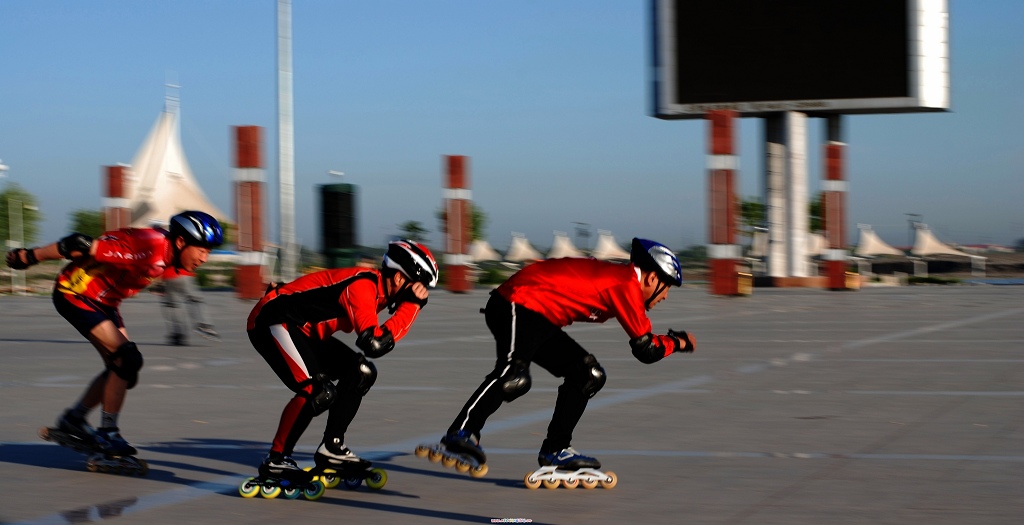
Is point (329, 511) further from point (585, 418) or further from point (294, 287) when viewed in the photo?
point (585, 418)

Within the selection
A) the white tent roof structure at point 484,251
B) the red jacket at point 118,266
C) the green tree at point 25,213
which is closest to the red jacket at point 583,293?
the red jacket at point 118,266

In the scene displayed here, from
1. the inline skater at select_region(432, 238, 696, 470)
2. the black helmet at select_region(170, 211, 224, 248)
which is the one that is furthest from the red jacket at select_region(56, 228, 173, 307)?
the inline skater at select_region(432, 238, 696, 470)

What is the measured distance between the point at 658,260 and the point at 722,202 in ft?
108

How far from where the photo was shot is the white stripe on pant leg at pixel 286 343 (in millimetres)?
6625

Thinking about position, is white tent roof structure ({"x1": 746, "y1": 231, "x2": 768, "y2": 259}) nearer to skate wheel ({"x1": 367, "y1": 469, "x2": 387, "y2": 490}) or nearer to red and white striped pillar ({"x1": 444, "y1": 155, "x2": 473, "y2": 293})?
red and white striped pillar ({"x1": 444, "y1": 155, "x2": 473, "y2": 293})

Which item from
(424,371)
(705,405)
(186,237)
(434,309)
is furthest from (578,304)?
(434,309)

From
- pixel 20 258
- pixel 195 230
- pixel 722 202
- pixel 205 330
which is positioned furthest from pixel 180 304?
pixel 722 202

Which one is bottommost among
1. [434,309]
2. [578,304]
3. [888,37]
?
[434,309]

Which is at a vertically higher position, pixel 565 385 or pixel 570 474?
pixel 565 385

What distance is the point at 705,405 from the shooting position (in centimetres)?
1062

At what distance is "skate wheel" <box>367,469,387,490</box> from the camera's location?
22.5 feet

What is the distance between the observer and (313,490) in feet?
21.9

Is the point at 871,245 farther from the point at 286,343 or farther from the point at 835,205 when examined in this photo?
the point at 286,343

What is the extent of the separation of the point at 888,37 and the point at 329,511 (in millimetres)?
39143
